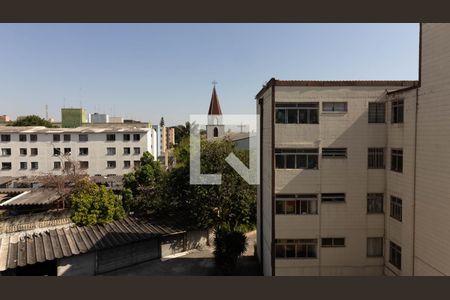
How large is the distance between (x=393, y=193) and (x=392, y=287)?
8.32 metres

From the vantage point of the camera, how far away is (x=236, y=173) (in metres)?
18.8

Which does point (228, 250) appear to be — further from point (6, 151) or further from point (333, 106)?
point (6, 151)

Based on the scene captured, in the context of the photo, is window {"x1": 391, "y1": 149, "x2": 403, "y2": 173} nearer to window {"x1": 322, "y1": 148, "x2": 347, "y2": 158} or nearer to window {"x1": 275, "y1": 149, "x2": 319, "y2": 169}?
window {"x1": 322, "y1": 148, "x2": 347, "y2": 158}

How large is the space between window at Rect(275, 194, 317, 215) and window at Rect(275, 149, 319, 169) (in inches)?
45.3

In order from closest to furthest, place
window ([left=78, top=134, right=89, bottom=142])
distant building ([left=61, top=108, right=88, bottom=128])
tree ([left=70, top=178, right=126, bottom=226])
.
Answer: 1. tree ([left=70, top=178, right=126, bottom=226])
2. window ([left=78, top=134, right=89, bottom=142])
3. distant building ([left=61, top=108, right=88, bottom=128])

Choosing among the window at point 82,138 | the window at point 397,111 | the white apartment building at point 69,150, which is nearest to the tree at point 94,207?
the white apartment building at point 69,150

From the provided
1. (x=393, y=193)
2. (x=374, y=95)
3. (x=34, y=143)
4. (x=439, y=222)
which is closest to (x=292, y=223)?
(x=393, y=193)

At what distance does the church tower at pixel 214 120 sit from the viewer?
37.3m

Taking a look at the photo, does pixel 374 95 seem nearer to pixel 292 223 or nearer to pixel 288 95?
pixel 288 95

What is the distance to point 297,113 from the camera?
36.9 feet

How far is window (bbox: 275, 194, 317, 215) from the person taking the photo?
11.3 meters

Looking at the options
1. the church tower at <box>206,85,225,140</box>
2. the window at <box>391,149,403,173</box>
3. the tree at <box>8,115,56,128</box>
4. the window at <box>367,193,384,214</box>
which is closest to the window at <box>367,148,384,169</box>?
the window at <box>391,149,403,173</box>

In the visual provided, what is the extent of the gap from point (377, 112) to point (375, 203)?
348cm

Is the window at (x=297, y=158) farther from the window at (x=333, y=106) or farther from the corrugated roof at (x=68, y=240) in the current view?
the corrugated roof at (x=68, y=240)
